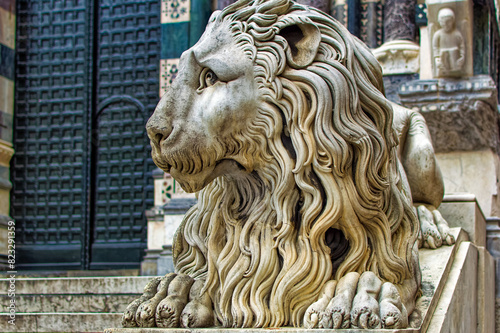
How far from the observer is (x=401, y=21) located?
324 inches

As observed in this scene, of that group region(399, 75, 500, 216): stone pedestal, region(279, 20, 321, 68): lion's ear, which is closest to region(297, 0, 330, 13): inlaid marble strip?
region(399, 75, 500, 216): stone pedestal

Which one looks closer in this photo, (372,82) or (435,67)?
(372,82)

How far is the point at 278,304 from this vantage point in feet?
8.40

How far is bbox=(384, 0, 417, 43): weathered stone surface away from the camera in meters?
8.20

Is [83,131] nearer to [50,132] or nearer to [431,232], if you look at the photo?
[50,132]

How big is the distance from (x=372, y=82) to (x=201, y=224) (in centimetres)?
88

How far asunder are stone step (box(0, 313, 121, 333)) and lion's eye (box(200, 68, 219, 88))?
7.82ft

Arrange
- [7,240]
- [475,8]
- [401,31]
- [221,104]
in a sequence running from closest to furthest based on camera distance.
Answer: [221,104], [475,8], [401,31], [7,240]

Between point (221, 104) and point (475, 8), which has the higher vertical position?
point (475, 8)

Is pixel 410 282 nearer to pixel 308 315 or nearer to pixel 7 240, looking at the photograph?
pixel 308 315

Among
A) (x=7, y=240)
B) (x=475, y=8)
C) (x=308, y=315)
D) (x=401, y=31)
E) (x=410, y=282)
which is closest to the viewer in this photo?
(x=308, y=315)

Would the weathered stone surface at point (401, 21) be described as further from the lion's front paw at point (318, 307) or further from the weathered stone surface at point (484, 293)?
the lion's front paw at point (318, 307)

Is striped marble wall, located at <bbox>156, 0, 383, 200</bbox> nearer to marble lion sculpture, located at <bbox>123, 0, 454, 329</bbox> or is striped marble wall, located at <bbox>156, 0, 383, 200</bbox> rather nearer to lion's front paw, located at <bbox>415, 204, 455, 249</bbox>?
lion's front paw, located at <bbox>415, 204, 455, 249</bbox>

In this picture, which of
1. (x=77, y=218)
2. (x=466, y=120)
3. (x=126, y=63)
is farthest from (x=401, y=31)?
(x=77, y=218)
